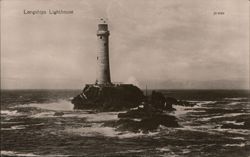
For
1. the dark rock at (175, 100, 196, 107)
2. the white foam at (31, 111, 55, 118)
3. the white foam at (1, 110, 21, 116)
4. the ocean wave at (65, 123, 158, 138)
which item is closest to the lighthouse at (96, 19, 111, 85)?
the ocean wave at (65, 123, 158, 138)

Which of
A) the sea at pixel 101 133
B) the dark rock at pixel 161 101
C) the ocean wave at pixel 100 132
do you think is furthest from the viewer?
the dark rock at pixel 161 101

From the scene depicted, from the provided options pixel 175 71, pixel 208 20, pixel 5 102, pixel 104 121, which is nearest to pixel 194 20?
pixel 208 20

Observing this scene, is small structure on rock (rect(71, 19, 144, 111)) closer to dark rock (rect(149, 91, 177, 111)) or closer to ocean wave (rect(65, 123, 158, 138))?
dark rock (rect(149, 91, 177, 111))

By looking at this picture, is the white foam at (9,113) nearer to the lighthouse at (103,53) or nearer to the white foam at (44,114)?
the white foam at (44,114)

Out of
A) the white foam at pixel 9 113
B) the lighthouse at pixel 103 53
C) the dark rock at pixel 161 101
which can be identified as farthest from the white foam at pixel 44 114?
the dark rock at pixel 161 101

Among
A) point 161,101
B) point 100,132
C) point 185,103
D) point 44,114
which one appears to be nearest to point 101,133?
point 100,132

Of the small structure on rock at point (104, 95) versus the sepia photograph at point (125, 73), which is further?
the small structure on rock at point (104, 95)

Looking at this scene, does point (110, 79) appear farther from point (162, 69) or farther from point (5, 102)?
point (5, 102)

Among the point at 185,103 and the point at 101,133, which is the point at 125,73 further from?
the point at 185,103
